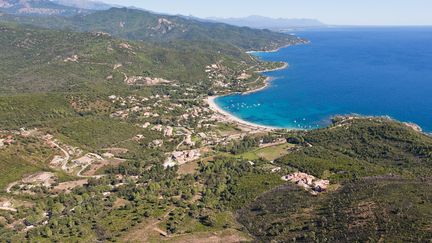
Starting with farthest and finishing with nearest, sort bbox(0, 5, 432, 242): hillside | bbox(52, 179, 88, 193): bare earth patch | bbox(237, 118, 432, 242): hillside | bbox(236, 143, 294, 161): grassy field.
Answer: bbox(236, 143, 294, 161): grassy field → bbox(52, 179, 88, 193): bare earth patch → bbox(0, 5, 432, 242): hillside → bbox(237, 118, 432, 242): hillside

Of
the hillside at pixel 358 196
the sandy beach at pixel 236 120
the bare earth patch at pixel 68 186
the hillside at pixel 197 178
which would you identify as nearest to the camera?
the hillside at pixel 358 196

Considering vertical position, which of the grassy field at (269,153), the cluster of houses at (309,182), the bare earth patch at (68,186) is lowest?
the bare earth patch at (68,186)

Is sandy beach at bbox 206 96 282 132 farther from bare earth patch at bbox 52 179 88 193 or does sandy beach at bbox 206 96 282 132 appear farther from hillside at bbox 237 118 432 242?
bare earth patch at bbox 52 179 88 193

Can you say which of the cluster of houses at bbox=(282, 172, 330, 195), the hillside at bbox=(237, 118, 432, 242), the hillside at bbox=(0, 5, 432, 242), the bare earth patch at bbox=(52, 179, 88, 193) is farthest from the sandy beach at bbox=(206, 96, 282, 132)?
the bare earth patch at bbox=(52, 179, 88, 193)

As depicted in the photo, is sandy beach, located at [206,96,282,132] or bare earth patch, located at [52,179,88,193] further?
sandy beach, located at [206,96,282,132]

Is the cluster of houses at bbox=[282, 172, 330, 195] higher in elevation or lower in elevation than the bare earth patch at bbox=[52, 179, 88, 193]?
higher

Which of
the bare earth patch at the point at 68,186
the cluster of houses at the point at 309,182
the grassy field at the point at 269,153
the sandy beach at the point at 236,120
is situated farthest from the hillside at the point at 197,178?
the sandy beach at the point at 236,120

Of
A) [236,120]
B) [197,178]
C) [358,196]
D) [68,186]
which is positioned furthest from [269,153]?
[68,186]

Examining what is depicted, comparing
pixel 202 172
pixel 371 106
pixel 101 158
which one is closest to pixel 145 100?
pixel 101 158

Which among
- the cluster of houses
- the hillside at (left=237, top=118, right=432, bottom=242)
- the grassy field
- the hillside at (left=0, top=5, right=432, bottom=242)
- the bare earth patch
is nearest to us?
the hillside at (left=237, top=118, right=432, bottom=242)

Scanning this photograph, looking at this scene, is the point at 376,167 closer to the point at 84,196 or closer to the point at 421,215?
the point at 421,215

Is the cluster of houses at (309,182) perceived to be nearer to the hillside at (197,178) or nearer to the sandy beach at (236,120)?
the hillside at (197,178)

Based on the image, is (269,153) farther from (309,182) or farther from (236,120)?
(236,120)
